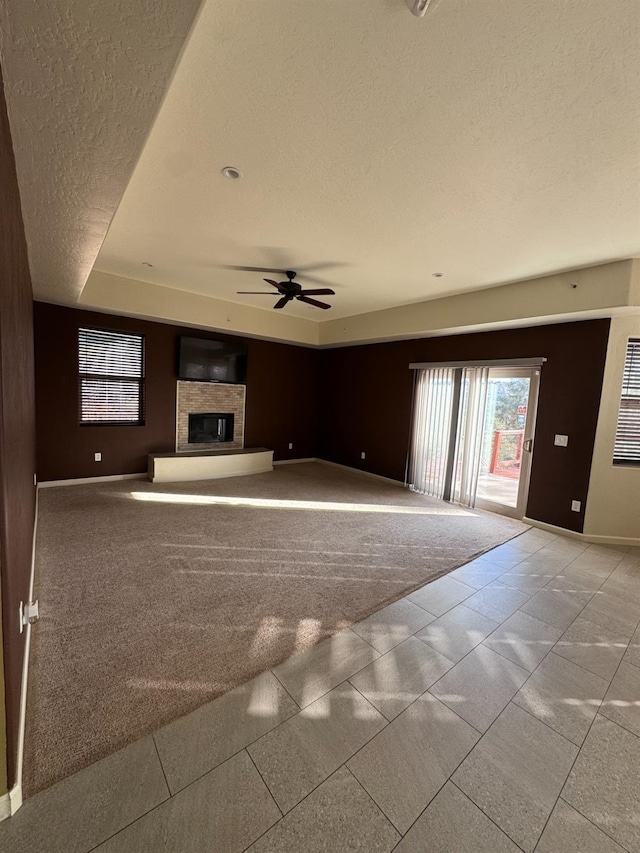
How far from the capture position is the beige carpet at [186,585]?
5.65 feet

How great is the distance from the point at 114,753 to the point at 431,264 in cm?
440

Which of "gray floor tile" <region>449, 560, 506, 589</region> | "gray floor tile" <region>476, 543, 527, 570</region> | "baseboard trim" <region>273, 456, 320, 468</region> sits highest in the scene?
"baseboard trim" <region>273, 456, 320, 468</region>

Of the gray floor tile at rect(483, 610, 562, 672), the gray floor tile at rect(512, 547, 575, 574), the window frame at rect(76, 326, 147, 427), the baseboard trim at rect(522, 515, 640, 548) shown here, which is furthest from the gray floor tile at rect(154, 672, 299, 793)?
the window frame at rect(76, 326, 147, 427)

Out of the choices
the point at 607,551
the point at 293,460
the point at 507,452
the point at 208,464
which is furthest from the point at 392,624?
the point at 293,460

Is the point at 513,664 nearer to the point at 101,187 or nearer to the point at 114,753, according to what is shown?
the point at 114,753

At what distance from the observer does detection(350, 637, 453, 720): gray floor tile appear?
1807 mm

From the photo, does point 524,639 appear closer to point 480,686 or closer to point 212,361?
point 480,686

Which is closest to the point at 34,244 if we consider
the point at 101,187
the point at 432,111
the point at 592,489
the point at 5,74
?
the point at 101,187

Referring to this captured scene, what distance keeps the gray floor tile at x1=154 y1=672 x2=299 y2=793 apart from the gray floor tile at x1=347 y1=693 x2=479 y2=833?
0.42 metres

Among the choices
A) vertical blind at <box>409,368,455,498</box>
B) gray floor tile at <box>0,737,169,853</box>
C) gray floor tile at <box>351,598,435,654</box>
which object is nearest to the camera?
gray floor tile at <box>0,737,169,853</box>

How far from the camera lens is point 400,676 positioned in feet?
6.45

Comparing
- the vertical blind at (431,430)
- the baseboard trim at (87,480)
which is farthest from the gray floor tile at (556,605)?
the baseboard trim at (87,480)

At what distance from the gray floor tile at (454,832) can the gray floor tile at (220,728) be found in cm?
66

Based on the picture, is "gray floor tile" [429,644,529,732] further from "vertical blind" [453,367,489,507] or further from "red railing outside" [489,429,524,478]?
"vertical blind" [453,367,489,507]
